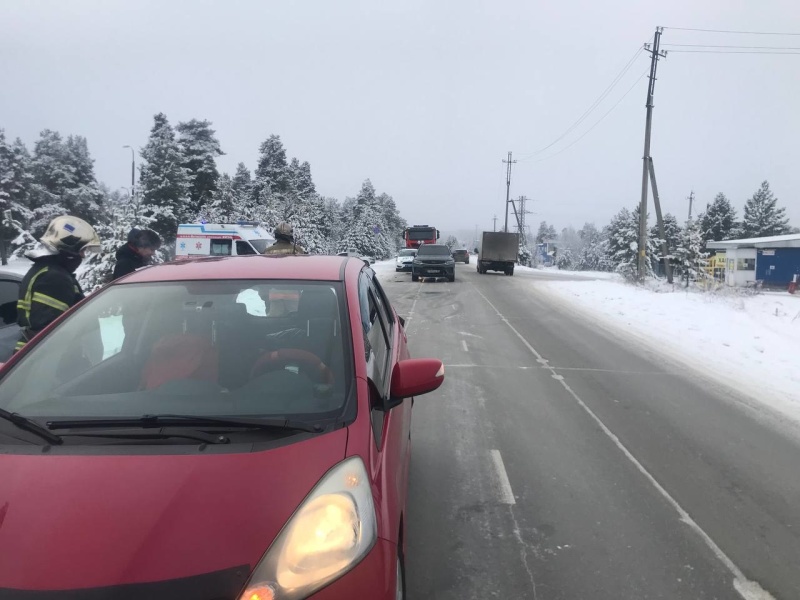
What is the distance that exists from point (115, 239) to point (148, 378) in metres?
23.1

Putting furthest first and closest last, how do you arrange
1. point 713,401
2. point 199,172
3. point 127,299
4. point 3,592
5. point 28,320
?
point 199,172 → point 713,401 → point 28,320 → point 127,299 → point 3,592

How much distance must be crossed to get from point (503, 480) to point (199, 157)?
5719 cm

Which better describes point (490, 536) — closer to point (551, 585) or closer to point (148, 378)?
point (551, 585)

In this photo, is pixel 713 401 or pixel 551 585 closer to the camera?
pixel 551 585

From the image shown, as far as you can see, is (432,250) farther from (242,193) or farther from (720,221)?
(720,221)

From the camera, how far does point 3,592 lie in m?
1.70

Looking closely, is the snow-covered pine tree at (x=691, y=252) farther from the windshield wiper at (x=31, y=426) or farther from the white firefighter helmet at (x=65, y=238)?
the windshield wiper at (x=31, y=426)

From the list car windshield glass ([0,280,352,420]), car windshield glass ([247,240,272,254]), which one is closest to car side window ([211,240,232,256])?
car windshield glass ([247,240,272,254])

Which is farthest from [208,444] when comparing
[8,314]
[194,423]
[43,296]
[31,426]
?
[8,314]

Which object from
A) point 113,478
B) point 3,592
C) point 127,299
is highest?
point 127,299

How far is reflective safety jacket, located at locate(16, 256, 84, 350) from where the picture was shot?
4289 millimetres

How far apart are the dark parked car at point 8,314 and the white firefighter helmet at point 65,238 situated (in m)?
1.48

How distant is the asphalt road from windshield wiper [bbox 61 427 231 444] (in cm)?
167

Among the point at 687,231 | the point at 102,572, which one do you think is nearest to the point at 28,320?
the point at 102,572
